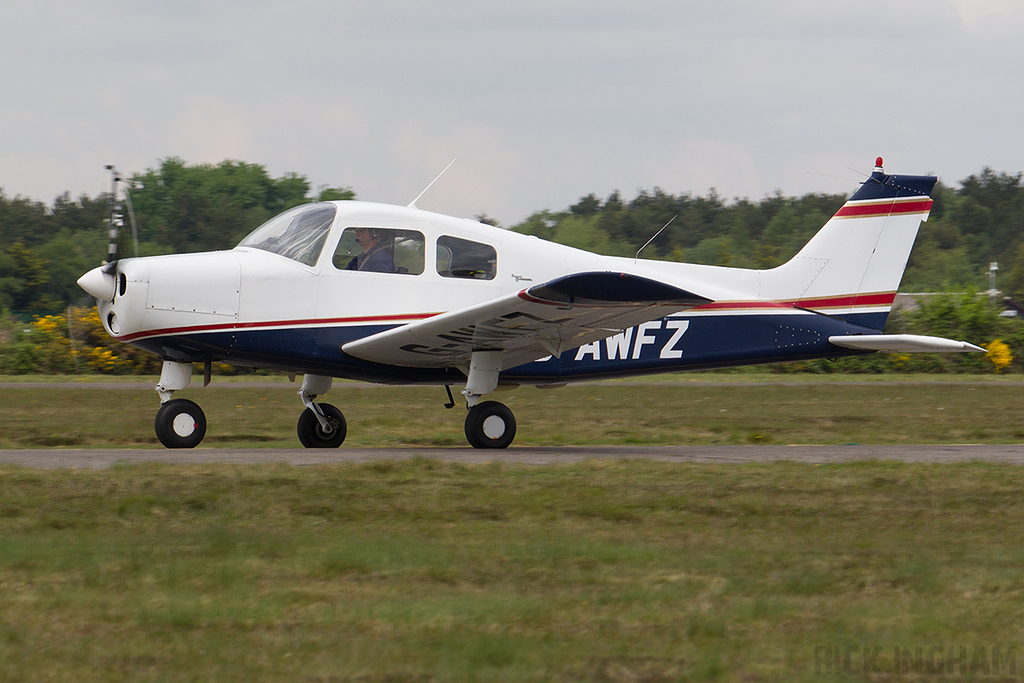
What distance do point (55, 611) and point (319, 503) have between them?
8.18 feet

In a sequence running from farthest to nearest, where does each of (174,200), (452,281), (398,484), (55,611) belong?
(174,200)
(452,281)
(398,484)
(55,611)

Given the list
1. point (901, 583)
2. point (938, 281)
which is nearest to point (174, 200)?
point (938, 281)

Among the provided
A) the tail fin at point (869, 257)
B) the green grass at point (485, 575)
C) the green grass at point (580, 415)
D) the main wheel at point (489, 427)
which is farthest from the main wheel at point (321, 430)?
the tail fin at point (869, 257)

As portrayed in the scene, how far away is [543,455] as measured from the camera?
32.7 ft

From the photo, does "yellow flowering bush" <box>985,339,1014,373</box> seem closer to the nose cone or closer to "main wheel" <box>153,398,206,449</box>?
"main wheel" <box>153,398,206,449</box>

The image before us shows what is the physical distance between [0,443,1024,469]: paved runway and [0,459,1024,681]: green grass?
4.05 ft

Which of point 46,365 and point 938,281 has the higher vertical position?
point 938,281

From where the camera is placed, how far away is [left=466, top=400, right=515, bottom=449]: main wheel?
426 inches

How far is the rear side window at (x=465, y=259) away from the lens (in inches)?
425

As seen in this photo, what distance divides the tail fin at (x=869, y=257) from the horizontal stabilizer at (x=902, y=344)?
0.40m

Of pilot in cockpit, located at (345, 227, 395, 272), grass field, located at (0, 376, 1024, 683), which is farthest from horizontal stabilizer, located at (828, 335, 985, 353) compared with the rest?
pilot in cockpit, located at (345, 227, 395, 272)

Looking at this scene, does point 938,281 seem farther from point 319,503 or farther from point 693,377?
point 319,503

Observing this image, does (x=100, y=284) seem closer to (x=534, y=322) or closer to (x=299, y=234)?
(x=299, y=234)

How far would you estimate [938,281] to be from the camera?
5622 centimetres
